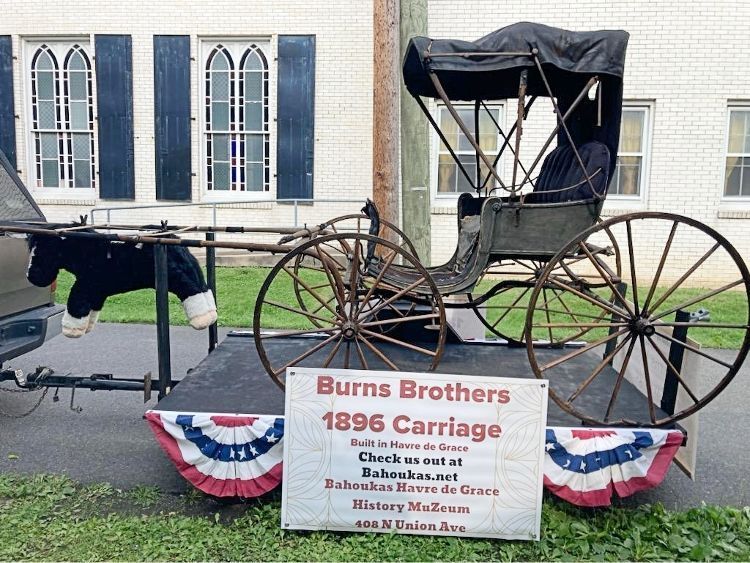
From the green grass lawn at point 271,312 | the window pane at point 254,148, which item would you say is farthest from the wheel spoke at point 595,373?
the window pane at point 254,148

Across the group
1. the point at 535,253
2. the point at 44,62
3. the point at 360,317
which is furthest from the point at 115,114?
the point at 535,253

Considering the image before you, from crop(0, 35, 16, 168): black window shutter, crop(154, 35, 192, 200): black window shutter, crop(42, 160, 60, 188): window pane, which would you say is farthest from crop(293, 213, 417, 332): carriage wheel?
crop(0, 35, 16, 168): black window shutter

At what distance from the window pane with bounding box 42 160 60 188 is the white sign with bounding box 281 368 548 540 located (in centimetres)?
1049

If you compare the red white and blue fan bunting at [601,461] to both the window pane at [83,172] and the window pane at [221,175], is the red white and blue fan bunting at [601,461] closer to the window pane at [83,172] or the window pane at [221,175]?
the window pane at [221,175]

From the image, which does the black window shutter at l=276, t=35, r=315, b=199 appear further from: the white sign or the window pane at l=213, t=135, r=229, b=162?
the white sign

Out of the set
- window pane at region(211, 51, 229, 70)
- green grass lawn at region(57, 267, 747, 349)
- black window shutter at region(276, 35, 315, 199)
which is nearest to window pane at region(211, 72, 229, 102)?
window pane at region(211, 51, 229, 70)

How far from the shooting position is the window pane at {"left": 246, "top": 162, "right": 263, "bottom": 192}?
11578 millimetres

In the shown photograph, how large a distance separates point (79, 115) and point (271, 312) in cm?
594

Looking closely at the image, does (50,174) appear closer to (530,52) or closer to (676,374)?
(530,52)

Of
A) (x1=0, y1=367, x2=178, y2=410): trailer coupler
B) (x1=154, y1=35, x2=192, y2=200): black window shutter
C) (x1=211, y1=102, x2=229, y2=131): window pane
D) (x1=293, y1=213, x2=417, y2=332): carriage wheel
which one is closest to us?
(x1=0, y1=367, x2=178, y2=410): trailer coupler

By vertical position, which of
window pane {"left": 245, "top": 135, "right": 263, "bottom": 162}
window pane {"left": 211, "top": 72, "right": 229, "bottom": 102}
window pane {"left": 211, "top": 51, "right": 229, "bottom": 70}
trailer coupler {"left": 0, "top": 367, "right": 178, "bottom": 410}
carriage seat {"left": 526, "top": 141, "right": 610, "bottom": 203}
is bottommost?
trailer coupler {"left": 0, "top": 367, "right": 178, "bottom": 410}

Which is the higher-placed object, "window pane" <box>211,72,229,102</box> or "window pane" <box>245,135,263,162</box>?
"window pane" <box>211,72,229,102</box>

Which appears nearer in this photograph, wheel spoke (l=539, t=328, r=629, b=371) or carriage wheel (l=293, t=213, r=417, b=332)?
wheel spoke (l=539, t=328, r=629, b=371)

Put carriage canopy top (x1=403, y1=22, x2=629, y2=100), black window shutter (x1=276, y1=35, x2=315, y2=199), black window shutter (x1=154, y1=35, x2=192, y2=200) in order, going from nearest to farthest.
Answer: carriage canopy top (x1=403, y1=22, x2=629, y2=100) → black window shutter (x1=276, y1=35, x2=315, y2=199) → black window shutter (x1=154, y1=35, x2=192, y2=200)
